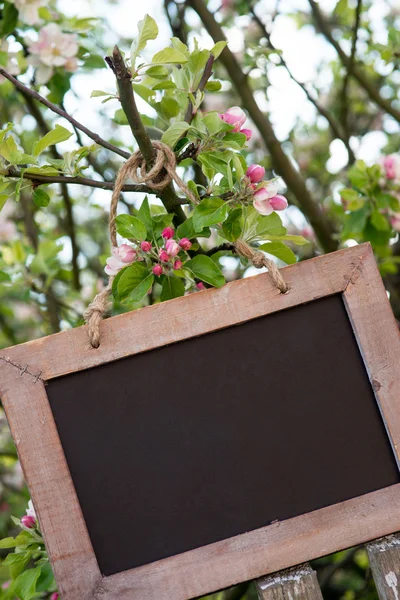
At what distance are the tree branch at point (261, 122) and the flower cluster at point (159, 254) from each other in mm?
1005

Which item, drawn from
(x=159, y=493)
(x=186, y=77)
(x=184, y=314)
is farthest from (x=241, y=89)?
(x=159, y=493)

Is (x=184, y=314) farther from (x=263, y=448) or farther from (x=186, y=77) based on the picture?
(x=186, y=77)

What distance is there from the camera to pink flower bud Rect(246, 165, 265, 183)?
3.26ft

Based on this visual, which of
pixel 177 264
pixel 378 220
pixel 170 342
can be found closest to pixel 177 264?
pixel 177 264

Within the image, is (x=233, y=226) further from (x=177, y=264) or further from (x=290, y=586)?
(x=290, y=586)

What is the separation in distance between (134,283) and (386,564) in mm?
488

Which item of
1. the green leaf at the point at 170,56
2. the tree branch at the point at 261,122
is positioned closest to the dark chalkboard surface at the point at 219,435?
the green leaf at the point at 170,56

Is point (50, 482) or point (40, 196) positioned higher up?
point (40, 196)

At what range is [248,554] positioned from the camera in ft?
3.01

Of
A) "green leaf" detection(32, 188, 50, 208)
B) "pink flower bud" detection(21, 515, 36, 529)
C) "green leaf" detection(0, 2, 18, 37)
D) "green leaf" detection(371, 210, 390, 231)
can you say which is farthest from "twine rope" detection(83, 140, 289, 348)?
"green leaf" detection(0, 2, 18, 37)

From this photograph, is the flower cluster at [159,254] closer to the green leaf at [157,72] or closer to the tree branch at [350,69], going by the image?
the green leaf at [157,72]

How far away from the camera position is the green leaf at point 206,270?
0.96m

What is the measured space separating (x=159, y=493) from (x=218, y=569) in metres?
0.12

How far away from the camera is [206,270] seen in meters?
0.97
